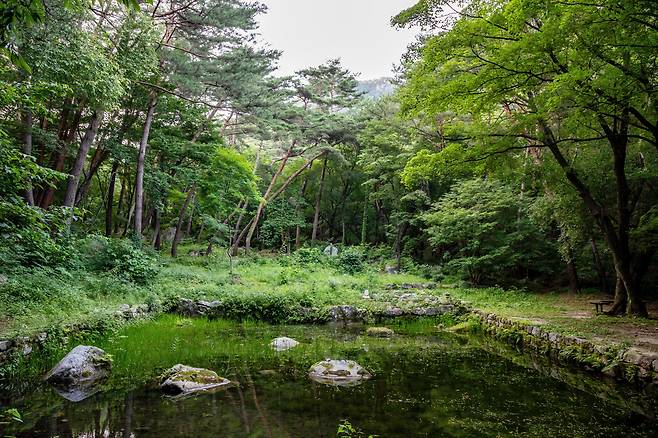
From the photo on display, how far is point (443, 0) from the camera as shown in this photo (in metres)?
8.39

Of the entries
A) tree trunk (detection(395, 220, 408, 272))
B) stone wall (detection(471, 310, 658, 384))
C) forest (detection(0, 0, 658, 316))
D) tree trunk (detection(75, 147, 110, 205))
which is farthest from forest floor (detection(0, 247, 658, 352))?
tree trunk (detection(75, 147, 110, 205))

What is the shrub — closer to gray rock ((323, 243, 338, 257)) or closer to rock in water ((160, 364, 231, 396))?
gray rock ((323, 243, 338, 257))

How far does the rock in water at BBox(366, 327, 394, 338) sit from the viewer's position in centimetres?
983

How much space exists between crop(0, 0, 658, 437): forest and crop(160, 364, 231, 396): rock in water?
0.26 m

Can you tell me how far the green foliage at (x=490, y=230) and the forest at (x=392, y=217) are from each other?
0.10 metres

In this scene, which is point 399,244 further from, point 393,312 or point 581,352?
point 581,352

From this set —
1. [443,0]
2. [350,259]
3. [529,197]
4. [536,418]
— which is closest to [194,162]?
[350,259]

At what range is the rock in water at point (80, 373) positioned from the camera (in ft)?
17.1

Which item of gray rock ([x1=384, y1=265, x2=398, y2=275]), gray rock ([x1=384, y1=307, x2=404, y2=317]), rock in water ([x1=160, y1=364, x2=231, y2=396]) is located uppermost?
gray rock ([x1=384, y1=265, x2=398, y2=275])

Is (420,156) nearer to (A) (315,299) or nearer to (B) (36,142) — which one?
(A) (315,299)

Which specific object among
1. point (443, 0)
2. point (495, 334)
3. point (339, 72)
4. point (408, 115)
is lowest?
point (495, 334)

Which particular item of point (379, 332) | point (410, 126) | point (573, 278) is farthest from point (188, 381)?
point (573, 278)

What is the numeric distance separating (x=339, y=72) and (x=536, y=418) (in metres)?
25.0

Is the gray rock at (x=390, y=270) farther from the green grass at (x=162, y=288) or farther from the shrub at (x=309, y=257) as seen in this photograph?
the shrub at (x=309, y=257)
